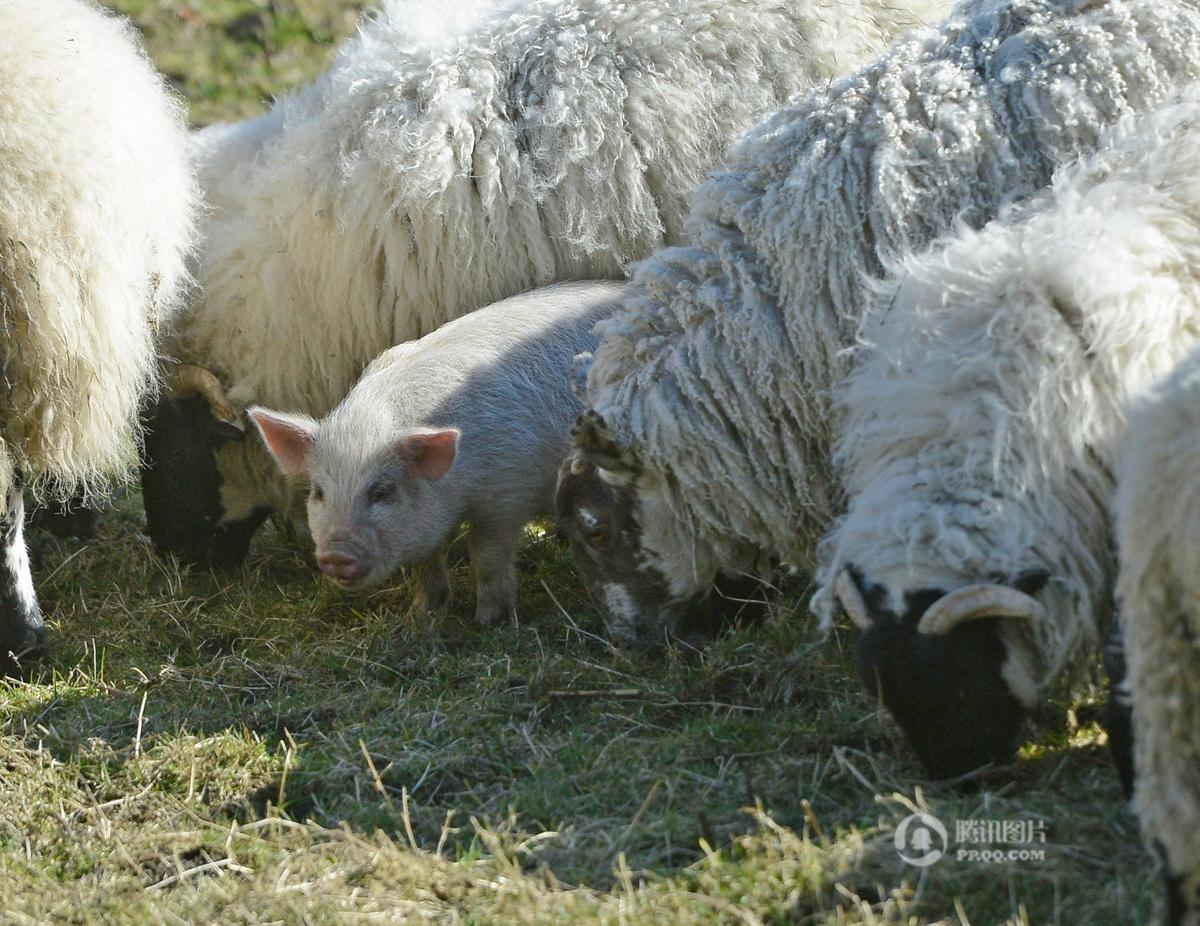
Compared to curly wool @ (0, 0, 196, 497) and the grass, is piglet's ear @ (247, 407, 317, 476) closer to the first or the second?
curly wool @ (0, 0, 196, 497)

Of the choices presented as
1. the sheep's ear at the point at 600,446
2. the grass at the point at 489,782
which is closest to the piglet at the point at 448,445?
the grass at the point at 489,782

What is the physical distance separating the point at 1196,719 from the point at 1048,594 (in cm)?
61

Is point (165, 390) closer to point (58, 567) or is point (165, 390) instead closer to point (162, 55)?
point (58, 567)

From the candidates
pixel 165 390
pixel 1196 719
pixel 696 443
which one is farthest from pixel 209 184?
pixel 1196 719

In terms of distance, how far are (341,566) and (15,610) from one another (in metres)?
1.04

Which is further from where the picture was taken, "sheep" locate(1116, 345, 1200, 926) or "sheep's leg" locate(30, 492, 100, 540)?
"sheep's leg" locate(30, 492, 100, 540)

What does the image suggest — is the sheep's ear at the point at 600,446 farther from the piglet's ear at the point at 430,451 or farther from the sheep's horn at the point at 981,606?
the sheep's horn at the point at 981,606

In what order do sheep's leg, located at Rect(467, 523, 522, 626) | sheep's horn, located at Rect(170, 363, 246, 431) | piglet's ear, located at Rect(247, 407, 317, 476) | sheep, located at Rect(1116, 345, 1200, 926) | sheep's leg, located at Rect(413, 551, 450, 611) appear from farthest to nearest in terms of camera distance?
1. sheep's horn, located at Rect(170, 363, 246, 431)
2. sheep's leg, located at Rect(413, 551, 450, 611)
3. sheep's leg, located at Rect(467, 523, 522, 626)
4. piglet's ear, located at Rect(247, 407, 317, 476)
5. sheep, located at Rect(1116, 345, 1200, 926)

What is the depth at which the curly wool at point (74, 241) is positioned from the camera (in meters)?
4.00

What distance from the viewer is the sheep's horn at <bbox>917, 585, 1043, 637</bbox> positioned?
9.55ft

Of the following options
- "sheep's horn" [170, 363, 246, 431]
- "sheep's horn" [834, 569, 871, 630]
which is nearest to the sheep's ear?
"sheep's horn" [834, 569, 871, 630]

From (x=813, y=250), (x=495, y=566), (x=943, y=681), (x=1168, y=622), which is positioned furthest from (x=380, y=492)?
(x=1168, y=622)

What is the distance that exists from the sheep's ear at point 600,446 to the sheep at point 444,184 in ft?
3.99

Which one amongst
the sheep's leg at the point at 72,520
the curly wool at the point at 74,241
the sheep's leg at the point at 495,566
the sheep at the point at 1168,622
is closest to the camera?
the sheep at the point at 1168,622
